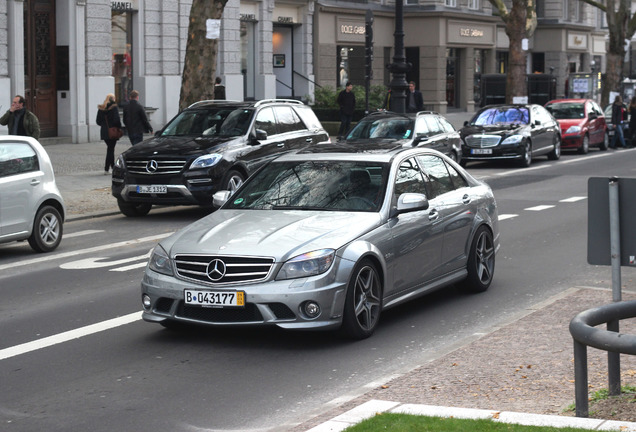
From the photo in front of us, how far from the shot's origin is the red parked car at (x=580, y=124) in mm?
33281

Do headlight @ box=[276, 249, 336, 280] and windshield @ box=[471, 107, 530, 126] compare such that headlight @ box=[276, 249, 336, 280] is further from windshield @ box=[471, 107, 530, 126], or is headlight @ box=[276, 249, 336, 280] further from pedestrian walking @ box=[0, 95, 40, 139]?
windshield @ box=[471, 107, 530, 126]

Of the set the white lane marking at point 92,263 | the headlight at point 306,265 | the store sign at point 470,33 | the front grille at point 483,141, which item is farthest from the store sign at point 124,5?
the headlight at point 306,265

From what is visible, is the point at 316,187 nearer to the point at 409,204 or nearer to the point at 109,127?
the point at 409,204

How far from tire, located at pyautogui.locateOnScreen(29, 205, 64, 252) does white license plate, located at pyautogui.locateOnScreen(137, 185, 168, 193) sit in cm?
286

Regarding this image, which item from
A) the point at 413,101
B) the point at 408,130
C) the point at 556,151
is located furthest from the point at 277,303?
the point at 413,101

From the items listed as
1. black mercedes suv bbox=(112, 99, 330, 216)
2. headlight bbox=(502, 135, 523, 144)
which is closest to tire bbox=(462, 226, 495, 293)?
black mercedes suv bbox=(112, 99, 330, 216)

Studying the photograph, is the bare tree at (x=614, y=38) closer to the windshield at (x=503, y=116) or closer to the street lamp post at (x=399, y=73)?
the windshield at (x=503, y=116)

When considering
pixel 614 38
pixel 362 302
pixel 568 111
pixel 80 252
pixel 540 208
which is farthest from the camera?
pixel 614 38

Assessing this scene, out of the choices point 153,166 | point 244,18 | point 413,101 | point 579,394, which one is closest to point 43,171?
point 153,166

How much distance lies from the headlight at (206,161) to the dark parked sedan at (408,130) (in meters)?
5.19

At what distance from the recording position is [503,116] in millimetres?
29266

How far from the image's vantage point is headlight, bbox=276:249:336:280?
8.28 meters

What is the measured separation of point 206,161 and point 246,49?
24.3m

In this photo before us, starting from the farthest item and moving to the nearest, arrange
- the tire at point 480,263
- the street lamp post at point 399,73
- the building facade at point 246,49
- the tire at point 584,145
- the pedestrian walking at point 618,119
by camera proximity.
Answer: the pedestrian walking at point 618,119, the tire at point 584,145, the building facade at point 246,49, the street lamp post at point 399,73, the tire at point 480,263
